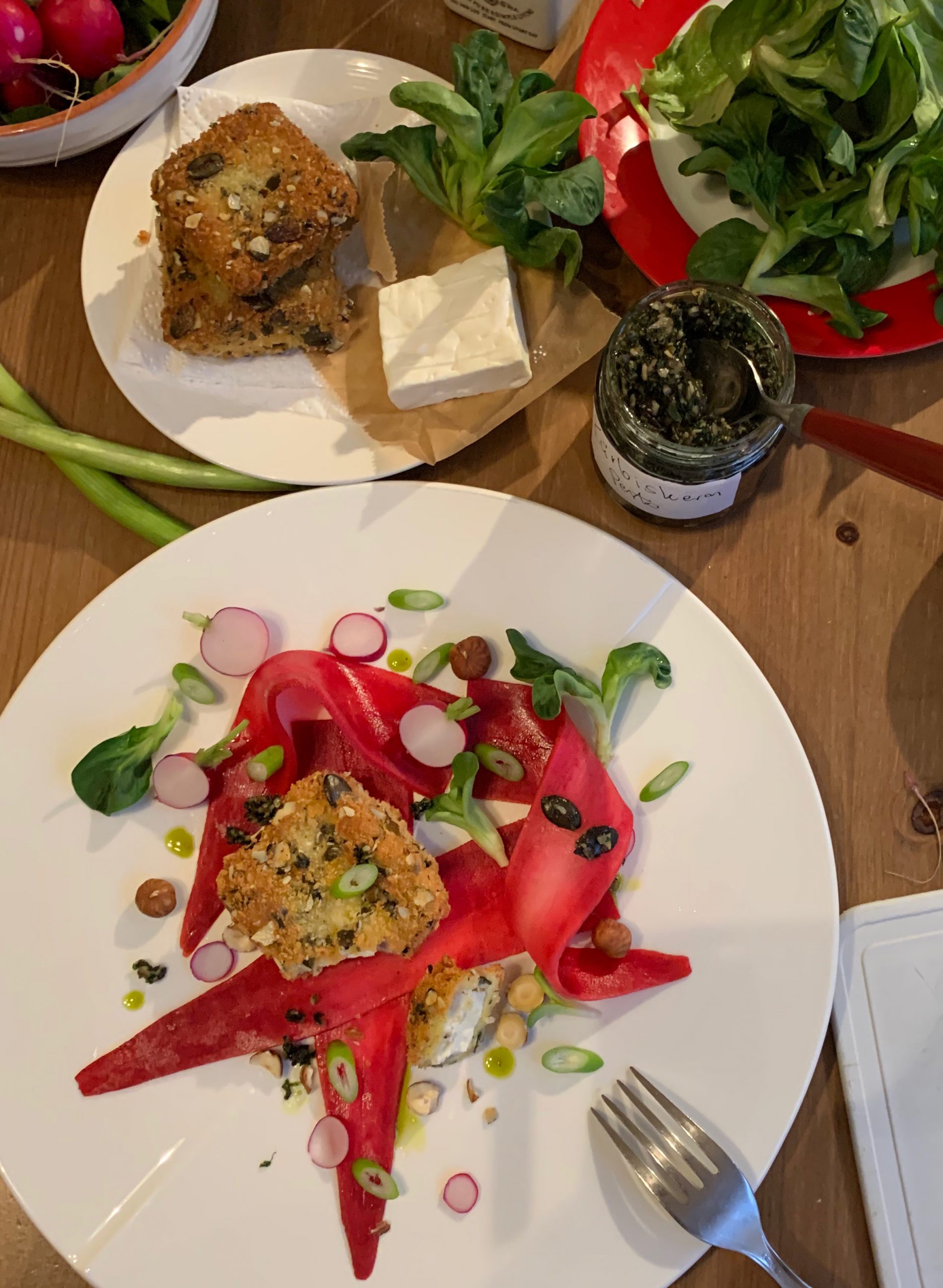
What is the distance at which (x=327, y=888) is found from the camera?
1257 mm

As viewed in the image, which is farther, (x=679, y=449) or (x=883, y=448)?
(x=679, y=449)

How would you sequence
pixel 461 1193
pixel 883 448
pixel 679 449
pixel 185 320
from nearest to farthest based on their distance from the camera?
pixel 883 448
pixel 679 449
pixel 461 1193
pixel 185 320

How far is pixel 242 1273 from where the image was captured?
4.06ft

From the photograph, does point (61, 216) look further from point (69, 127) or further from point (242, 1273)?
point (242, 1273)

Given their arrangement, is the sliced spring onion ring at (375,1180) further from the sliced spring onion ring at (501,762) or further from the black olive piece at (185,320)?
the black olive piece at (185,320)

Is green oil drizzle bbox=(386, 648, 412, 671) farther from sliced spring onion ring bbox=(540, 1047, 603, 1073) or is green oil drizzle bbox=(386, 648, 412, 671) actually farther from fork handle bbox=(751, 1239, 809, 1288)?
fork handle bbox=(751, 1239, 809, 1288)

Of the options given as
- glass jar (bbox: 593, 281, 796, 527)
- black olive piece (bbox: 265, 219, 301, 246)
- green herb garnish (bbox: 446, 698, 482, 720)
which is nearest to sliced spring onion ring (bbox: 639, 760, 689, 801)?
green herb garnish (bbox: 446, 698, 482, 720)

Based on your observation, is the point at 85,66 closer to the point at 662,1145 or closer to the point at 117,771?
the point at 117,771

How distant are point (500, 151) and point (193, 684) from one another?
0.88 m

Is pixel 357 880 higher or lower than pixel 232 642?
lower

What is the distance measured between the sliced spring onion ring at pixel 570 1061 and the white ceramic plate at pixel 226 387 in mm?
856

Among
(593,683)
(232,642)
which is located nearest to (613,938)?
(593,683)

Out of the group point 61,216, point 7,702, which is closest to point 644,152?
point 61,216

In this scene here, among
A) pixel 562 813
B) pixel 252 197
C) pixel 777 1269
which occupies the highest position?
pixel 252 197
